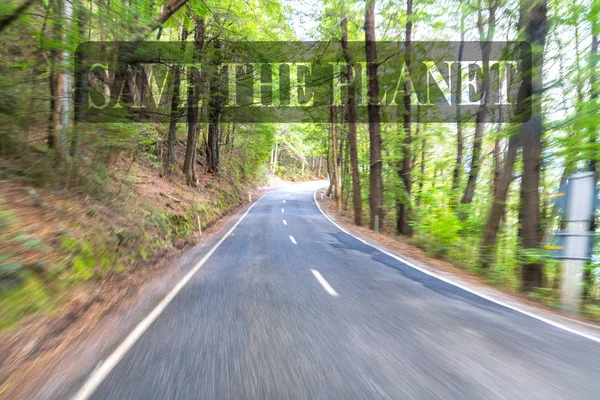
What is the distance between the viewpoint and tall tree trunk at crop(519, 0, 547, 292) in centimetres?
669

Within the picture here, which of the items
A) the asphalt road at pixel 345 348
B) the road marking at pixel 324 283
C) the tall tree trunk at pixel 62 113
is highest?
the tall tree trunk at pixel 62 113

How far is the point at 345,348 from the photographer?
3.54 meters

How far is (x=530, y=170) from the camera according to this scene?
6805 millimetres

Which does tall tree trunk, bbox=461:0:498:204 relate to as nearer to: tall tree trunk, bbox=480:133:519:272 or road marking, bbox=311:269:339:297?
tall tree trunk, bbox=480:133:519:272

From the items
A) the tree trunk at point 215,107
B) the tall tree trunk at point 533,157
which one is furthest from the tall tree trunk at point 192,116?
the tall tree trunk at point 533,157

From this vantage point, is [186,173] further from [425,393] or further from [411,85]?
[425,393]

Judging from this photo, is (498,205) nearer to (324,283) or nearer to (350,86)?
(324,283)

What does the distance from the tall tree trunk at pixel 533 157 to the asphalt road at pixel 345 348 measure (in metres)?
2.08

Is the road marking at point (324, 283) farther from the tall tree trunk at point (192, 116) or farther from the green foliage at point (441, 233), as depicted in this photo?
the tall tree trunk at point (192, 116)

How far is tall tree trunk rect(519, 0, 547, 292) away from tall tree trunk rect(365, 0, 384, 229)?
7.67m

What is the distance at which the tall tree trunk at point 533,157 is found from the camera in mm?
6688

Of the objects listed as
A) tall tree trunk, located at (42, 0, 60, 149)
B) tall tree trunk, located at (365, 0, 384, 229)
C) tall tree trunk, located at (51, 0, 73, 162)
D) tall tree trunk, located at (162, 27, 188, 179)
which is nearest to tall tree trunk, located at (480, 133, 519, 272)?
tall tree trunk, located at (365, 0, 384, 229)

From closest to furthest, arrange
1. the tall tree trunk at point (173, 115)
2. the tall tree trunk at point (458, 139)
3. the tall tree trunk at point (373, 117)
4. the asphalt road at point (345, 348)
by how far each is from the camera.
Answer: the asphalt road at point (345, 348) < the tall tree trunk at point (173, 115) < the tall tree trunk at point (373, 117) < the tall tree trunk at point (458, 139)

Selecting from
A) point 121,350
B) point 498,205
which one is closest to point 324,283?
point 121,350
